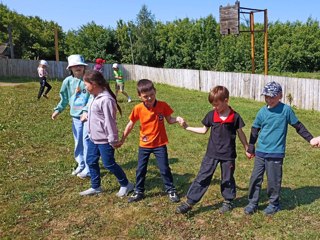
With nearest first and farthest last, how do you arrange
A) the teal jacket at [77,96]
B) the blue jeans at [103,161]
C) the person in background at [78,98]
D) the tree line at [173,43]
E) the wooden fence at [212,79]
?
1. the blue jeans at [103,161]
2. the person in background at [78,98]
3. the teal jacket at [77,96]
4. the wooden fence at [212,79]
5. the tree line at [173,43]

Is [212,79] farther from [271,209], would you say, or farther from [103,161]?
[271,209]

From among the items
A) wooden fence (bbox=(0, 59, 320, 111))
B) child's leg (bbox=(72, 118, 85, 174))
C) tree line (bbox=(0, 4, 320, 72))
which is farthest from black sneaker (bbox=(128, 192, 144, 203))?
tree line (bbox=(0, 4, 320, 72))

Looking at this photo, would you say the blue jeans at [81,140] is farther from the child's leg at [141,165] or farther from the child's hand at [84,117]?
the child's leg at [141,165]

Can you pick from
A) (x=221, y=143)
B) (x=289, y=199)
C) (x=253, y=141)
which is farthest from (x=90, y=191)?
(x=289, y=199)

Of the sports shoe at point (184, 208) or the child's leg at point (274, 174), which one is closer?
the child's leg at point (274, 174)

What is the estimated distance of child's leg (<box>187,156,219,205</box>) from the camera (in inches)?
158

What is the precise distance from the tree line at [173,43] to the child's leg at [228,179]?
33.2 m

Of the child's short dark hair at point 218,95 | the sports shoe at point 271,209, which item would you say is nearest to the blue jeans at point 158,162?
the child's short dark hair at point 218,95

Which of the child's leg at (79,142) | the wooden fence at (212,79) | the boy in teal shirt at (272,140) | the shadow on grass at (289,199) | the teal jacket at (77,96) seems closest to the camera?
the boy in teal shirt at (272,140)

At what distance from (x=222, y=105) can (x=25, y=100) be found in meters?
11.5

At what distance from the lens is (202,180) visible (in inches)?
159

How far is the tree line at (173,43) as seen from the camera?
3581 centimetres

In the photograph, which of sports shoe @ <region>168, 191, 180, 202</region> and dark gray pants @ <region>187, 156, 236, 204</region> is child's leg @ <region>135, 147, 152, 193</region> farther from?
dark gray pants @ <region>187, 156, 236, 204</region>

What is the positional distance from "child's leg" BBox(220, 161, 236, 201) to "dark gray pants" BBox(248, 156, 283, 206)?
0.22m
